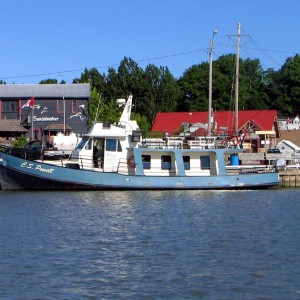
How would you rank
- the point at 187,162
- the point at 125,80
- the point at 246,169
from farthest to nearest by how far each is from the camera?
the point at 125,80
the point at 246,169
the point at 187,162

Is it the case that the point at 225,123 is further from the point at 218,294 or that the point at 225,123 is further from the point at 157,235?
the point at 218,294

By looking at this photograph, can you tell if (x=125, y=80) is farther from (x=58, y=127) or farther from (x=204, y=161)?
Result: (x=204, y=161)

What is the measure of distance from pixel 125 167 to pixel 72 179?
9.32 ft

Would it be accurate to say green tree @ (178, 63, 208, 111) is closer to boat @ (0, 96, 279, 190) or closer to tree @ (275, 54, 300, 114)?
tree @ (275, 54, 300, 114)

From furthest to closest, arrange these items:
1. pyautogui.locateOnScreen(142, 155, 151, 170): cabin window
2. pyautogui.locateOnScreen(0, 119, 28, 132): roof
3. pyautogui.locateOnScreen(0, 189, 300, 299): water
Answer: pyautogui.locateOnScreen(0, 119, 28, 132): roof → pyautogui.locateOnScreen(142, 155, 151, 170): cabin window → pyautogui.locateOnScreen(0, 189, 300, 299): water

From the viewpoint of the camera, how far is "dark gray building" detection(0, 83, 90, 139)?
221 ft

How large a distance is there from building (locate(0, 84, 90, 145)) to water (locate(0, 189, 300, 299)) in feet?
107

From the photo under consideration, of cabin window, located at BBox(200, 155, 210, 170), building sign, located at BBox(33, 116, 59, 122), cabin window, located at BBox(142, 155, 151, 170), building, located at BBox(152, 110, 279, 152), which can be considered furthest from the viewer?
building, located at BBox(152, 110, 279, 152)

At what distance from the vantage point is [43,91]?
6775 centimetres

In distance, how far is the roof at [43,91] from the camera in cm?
6738

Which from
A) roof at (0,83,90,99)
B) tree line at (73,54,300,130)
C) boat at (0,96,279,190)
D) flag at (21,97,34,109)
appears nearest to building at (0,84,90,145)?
roof at (0,83,90,99)

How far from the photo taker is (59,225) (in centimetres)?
2661

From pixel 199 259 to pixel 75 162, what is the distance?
19.7 metres

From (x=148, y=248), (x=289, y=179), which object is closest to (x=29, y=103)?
(x=289, y=179)
